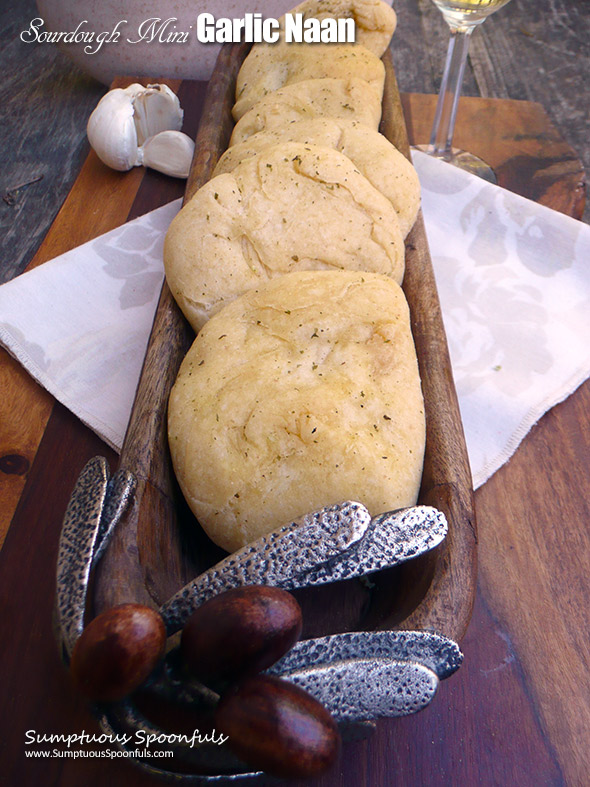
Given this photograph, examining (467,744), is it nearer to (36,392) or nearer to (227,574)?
(227,574)

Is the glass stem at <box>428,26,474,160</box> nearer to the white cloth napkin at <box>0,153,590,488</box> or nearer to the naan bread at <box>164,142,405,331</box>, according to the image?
the white cloth napkin at <box>0,153,590,488</box>

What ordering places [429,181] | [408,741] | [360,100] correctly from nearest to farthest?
[408,741], [360,100], [429,181]

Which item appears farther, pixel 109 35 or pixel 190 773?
pixel 109 35

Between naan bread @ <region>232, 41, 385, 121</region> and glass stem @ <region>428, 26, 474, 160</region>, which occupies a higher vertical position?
naan bread @ <region>232, 41, 385, 121</region>

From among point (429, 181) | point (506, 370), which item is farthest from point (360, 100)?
point (506, 370)

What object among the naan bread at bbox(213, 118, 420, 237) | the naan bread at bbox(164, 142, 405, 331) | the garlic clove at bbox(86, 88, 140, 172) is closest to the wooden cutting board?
the naan bread at bbox(164, 142, 405, 331)

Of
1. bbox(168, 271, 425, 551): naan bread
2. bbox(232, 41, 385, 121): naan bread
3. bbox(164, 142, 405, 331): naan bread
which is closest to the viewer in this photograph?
bbox(168, 271, 425, 551): naan bread

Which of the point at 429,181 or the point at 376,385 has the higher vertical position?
the point at 376,385
